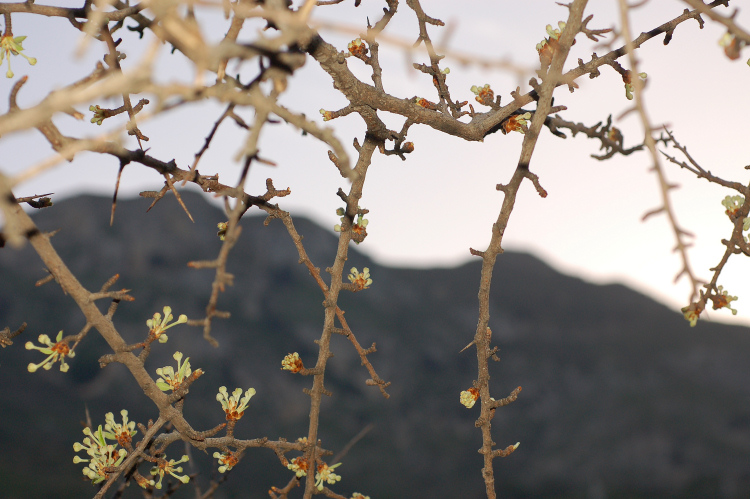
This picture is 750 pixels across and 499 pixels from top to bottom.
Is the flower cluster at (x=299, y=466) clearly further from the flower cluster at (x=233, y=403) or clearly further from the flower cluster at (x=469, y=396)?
the flower cluster at (x=469, y=396)

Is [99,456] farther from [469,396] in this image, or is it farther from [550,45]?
[550,45]

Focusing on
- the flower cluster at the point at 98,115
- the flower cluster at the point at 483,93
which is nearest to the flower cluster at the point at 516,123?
the flower cluster at the point at 483,93

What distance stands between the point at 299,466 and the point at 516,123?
45.6 inches

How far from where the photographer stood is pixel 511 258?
22625 mm

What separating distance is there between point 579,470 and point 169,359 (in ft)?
35.3

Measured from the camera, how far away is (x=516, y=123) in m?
1.73

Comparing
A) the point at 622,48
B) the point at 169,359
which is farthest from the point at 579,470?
the point at 622,48

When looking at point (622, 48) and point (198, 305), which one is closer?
point (622, 48)

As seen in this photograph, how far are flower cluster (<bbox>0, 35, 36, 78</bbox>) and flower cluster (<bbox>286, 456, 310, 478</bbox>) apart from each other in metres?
1.26

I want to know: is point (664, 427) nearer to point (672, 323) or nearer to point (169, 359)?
point (672, 323)

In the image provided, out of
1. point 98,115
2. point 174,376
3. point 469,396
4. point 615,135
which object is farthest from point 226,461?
point 615,135

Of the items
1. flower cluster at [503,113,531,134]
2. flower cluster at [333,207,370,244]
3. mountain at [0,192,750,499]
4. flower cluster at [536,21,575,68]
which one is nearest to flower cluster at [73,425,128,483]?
flower cluster at [333,207,370,244]

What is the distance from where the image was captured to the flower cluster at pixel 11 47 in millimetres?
1521

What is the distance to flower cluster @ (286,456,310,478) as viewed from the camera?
158cm
